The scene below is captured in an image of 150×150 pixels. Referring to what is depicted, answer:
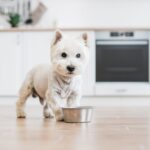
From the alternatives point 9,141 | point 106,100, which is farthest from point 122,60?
point 9,141

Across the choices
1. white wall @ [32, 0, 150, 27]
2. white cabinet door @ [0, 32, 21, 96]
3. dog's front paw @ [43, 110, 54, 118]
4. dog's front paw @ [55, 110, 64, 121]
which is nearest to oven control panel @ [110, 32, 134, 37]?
white wall @ [32, 0, 150, 27]

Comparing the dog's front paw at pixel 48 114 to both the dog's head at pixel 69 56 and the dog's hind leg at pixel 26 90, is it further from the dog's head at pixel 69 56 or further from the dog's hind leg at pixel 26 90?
the dog's head at pixel 69 56

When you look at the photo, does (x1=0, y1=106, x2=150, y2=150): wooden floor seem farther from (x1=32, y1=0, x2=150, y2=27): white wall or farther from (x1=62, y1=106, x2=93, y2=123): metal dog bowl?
(x1=32, y1=0, x2=150, y2=27): white wall

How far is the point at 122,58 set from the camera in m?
4.73

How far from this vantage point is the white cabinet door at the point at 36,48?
4695 mm

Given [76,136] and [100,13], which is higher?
[100,13]

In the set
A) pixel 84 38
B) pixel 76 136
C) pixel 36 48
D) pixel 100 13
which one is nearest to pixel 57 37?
pixel 84 38

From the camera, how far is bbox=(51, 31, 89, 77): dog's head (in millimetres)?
1979

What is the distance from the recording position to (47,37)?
15.4ft

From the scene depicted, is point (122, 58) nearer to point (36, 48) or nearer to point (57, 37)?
point (36, 48)

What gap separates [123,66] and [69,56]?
9.03 ft

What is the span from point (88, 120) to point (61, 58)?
0.32 m

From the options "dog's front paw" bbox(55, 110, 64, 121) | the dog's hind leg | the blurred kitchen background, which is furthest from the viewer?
the blurred kitchen background

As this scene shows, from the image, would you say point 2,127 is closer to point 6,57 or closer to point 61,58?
point 61,58
